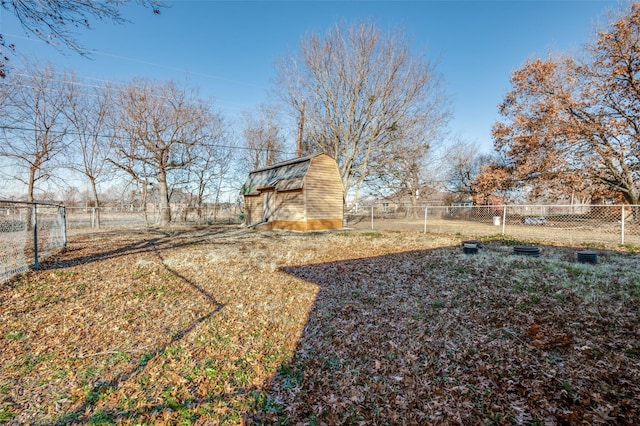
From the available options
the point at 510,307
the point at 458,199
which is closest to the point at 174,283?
the point at 510,307

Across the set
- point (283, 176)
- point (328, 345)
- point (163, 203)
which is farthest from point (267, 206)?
point (328, 345)

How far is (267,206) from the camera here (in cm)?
1753

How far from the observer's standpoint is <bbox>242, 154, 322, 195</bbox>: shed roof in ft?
49.9

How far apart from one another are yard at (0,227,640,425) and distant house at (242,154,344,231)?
28.5 ft

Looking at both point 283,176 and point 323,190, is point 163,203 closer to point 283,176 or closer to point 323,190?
point 283,176

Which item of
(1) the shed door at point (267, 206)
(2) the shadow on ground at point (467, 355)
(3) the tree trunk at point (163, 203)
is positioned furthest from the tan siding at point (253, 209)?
(2) the shadow on ground at point (467, 355)

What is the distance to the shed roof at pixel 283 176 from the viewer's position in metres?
15.2

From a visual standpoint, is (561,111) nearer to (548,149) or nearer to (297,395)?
(548,149)

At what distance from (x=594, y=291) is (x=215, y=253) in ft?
29.0

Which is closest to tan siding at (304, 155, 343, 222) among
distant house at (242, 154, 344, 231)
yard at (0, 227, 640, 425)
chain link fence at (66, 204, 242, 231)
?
distant house at (242, 154, 344, 231)

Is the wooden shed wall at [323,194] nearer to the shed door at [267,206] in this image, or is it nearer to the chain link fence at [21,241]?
the shed door at [267,206]

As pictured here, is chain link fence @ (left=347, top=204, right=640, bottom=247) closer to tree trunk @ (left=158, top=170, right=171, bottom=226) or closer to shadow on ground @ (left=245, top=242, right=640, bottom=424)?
shadow on ground @ (left=245, top=242, right=640, bottom=424)

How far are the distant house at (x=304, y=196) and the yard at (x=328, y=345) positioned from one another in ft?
28.5

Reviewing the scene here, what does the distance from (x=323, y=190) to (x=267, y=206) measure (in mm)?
3995
